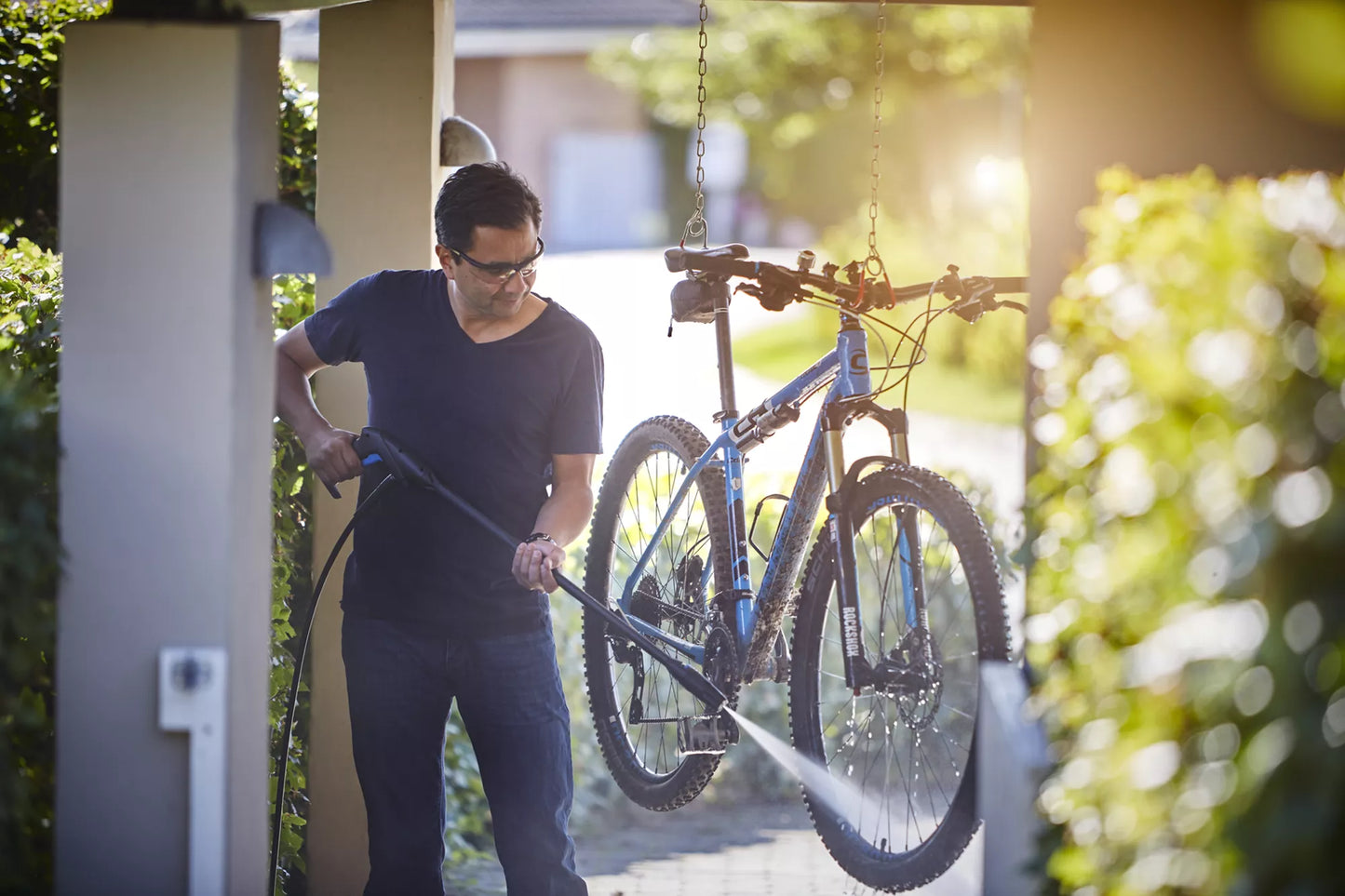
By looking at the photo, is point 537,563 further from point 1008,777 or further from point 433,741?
point 1008,777

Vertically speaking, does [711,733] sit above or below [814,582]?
below

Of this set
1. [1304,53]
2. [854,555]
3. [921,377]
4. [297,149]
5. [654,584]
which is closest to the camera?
[1304,53]

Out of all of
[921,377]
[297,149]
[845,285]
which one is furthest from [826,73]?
[845,285]

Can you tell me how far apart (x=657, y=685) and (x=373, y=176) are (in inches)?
75.4

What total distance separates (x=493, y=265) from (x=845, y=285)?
2.88ft

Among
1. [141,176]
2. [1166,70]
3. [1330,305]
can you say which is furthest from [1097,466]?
[141,176]

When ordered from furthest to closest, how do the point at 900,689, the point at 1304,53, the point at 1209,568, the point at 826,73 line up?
1. the point at 826,73
2. the point at 900,689
3. the point at 1304,53
4. the point at 1209,568

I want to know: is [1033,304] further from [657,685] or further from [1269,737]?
[657,685]

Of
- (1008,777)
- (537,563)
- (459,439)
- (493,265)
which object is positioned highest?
(493,265)

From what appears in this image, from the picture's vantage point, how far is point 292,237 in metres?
2.88

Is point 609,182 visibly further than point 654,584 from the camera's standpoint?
Yes

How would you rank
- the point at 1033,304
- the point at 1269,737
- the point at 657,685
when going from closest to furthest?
the point at 1269,737, the point at 1033,304, the point at 657,685

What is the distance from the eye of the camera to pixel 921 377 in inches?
662

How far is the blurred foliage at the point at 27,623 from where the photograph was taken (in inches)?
106
